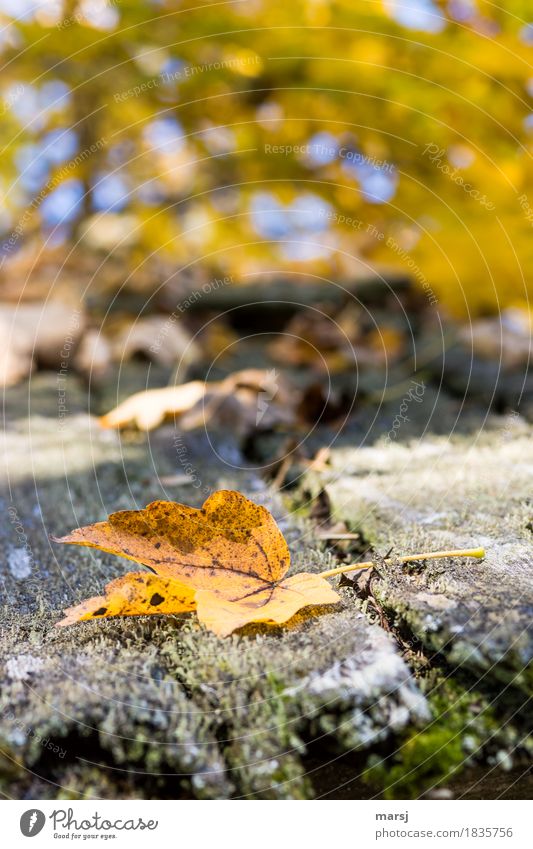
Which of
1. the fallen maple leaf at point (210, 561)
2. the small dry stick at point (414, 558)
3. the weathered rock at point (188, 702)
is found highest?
the small dry stick at point (414, 558)

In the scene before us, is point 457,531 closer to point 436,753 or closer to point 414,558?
point 414,558

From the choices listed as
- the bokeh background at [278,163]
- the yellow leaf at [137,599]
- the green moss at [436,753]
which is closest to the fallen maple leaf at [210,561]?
the yellow leaf at [137,599]

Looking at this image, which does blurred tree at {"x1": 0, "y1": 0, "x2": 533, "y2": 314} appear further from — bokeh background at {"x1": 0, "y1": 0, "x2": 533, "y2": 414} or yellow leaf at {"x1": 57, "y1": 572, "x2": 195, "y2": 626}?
yellow leaf at {"x1": 57, "y1": 572, "x2": 195, "y2": 626}

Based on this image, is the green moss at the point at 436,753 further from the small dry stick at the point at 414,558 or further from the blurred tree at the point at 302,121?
the blurred tree at the point at 302,121

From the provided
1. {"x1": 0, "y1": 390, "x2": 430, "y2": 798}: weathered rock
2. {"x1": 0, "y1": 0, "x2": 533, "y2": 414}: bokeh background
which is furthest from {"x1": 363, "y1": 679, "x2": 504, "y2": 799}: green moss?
{"x1": 0, "y1": 0, "x2": 533, "y2": 414}: bokeh background

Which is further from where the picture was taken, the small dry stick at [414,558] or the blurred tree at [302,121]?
the blurred tree at [302,121]

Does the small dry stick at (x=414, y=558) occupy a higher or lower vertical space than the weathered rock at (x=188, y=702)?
higher
